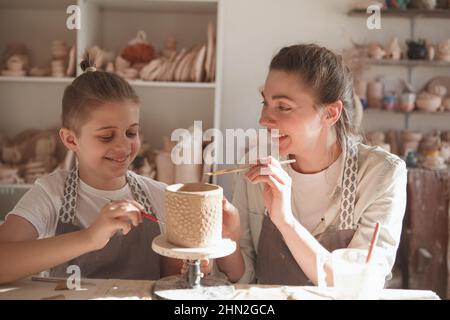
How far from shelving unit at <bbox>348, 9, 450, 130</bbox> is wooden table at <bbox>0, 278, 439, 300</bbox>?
1.99m

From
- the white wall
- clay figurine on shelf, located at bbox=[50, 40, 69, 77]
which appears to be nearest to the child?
clay figurine on shelf, located at bbox=[50, 40, 69, 77]

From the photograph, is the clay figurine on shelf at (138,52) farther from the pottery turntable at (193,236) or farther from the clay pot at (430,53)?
the pottery turntable at (193,236)

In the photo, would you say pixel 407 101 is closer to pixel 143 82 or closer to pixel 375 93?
pixel 375 93

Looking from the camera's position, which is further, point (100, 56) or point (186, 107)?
point (186, 107)

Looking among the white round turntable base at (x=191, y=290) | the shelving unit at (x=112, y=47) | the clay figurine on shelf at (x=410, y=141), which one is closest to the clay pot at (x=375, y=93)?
the clay figurine on shelf at (x=410, y=141)

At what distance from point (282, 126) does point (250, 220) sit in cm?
31

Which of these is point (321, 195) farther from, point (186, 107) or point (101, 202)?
point (186, 107)

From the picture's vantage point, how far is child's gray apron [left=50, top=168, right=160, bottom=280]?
1338 mm

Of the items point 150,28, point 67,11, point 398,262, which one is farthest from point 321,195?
point 67,11

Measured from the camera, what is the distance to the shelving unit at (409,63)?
279 centimetres

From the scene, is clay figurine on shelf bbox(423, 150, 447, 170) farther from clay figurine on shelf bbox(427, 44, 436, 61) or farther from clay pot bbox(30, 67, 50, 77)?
clay pot bbox(30, 67, 50, 77)

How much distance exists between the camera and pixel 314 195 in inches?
57.0

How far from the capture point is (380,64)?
2910 millimetres

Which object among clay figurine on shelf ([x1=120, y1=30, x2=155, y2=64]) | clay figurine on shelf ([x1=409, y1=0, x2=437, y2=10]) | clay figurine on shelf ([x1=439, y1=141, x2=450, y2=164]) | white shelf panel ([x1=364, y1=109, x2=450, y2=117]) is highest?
clay figurine on shelf ([x1=409, y1=0, x2=437, y2=10])
